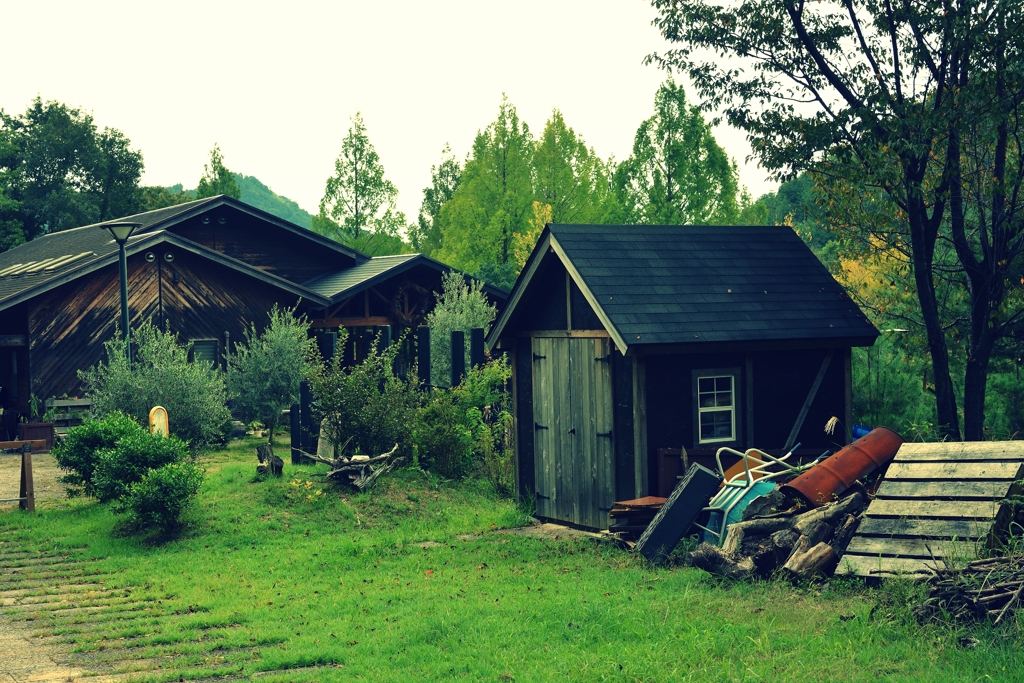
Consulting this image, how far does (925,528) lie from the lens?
1030 cm

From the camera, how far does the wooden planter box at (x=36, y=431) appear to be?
24500mm

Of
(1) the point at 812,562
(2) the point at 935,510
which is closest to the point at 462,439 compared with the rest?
(1) the point at 812,562

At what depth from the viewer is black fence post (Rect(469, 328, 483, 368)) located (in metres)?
22.1

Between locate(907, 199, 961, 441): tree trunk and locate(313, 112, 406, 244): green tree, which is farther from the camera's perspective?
locate(313, 112, 406, 244): green tree

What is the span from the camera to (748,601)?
10.1 metres

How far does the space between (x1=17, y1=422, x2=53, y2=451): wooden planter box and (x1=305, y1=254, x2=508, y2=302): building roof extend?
31.0ft

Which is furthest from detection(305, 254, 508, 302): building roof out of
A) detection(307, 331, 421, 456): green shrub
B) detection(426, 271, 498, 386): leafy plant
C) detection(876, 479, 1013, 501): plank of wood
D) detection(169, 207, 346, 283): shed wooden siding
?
detection(876, 479, 1013, 501): plank of wood

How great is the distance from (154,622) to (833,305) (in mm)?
10758

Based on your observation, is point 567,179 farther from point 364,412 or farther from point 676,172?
point 364,412

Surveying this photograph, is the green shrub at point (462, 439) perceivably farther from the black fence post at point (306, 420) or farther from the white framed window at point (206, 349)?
the white framed window at point (206, 349)

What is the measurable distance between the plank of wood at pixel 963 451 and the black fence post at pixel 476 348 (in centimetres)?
1123

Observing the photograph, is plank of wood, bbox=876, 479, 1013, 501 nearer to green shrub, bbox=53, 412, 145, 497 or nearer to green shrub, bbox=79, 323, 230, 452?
green shrub, bbox=53, 412, 145, 497

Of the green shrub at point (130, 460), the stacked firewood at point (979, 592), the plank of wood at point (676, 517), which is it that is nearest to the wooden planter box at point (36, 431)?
the green shrub at point (130, 460)

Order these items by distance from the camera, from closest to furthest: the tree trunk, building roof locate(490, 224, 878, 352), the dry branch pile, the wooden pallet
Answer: the wooden pallet, building roof locate(490, 224, 878, 352), the dry branch pile, the tree trunk
